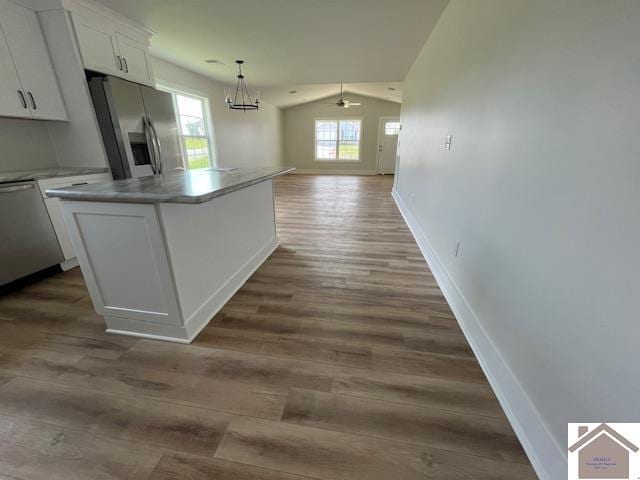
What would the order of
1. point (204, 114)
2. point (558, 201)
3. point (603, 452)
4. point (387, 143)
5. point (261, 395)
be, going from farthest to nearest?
point (387, 143), point (204, 114), point (261, 395), point (558, 201), point (603, 452)

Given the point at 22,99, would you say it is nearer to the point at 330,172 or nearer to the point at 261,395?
the point at 261,395

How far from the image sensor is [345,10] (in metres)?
2.74

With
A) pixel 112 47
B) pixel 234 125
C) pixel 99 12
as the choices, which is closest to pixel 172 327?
pixel 112 47

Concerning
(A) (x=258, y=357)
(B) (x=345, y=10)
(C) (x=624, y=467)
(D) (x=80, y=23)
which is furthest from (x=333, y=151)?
(C) (x=624, y=467)

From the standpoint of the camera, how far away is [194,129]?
5031 millimetres

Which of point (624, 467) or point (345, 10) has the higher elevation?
point (345, 10)

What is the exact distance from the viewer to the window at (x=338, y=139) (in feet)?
33.3

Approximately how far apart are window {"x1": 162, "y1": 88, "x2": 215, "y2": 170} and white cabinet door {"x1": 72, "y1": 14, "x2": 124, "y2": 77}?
1.54m

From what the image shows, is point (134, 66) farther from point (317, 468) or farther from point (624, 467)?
point (624, 467)

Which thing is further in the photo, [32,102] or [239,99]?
[239,99]

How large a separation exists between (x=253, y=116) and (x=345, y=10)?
17.3ft

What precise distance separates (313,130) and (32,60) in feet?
28.5

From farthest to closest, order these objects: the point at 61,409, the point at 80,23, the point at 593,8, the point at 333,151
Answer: the point at 333,151 → the point at 80,23 → the point at 61,409 → the point at 593,8

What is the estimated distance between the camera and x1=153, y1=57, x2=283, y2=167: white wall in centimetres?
436
